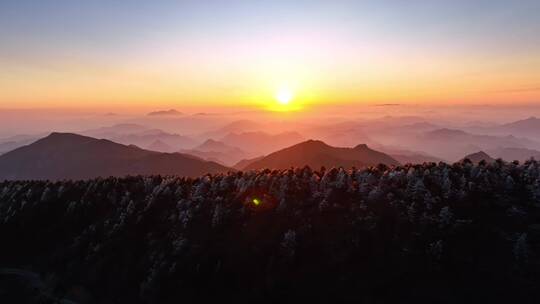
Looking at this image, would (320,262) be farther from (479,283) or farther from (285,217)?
(479,283)

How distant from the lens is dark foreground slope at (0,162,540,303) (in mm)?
34344

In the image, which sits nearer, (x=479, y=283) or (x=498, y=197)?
(x=479, y=283)

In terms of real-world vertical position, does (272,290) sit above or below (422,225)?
below

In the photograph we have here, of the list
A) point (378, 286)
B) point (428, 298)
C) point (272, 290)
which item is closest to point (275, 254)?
point (272, 290)

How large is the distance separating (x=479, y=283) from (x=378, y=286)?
333 inches

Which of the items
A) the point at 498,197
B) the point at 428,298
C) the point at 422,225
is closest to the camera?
the point at 428,298

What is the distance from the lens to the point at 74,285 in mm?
45219

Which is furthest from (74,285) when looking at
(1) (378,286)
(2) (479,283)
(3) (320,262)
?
(2) (479,283)

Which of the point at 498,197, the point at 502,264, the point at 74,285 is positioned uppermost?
the point at 498,197

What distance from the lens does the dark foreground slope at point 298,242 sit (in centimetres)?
3434

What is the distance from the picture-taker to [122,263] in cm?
4731

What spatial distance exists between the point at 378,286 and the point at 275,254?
1160 centimetres

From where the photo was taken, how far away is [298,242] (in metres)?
41.4

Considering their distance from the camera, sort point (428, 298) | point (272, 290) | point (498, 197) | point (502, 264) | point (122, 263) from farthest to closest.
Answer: point (122, 263) < point (498, 197) < point (272, 290) < point (502, 264) < point (428, 298)
